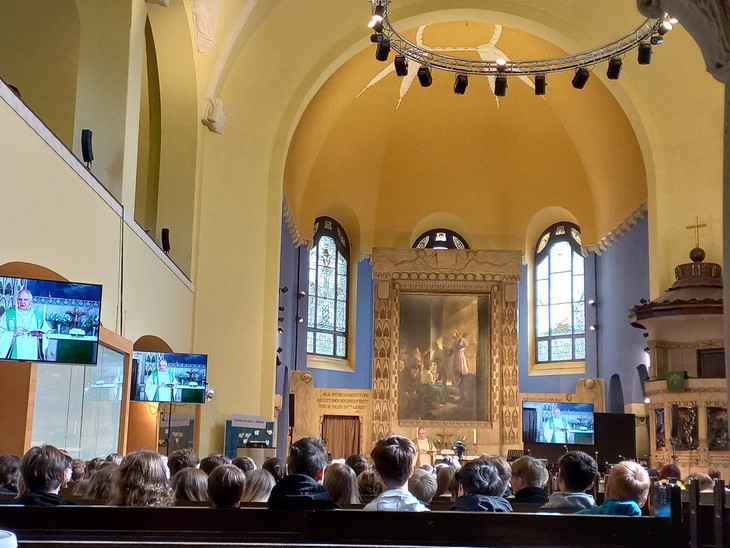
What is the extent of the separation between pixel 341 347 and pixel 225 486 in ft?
61.2

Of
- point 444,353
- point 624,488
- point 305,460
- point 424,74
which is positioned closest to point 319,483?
point 305,460

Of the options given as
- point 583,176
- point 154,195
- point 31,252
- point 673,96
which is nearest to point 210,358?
point 154,195

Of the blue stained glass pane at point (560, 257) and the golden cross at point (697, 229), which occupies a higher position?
the blue stained glass pane at point (560, 257)

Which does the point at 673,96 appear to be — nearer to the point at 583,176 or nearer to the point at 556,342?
the point at 583,176

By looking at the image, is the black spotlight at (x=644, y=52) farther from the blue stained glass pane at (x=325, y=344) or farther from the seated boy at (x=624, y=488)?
the blue stained glass pane at (x=325, y=344)

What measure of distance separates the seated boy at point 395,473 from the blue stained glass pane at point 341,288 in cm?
1848

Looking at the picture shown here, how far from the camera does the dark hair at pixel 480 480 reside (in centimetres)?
493

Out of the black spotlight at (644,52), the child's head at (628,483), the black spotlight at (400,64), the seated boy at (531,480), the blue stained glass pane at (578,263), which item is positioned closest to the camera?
the child's head at (628,483)

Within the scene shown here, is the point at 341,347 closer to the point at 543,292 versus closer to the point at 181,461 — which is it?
the point at 543,292

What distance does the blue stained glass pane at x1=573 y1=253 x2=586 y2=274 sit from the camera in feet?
73.4

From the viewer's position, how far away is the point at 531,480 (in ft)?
19.0

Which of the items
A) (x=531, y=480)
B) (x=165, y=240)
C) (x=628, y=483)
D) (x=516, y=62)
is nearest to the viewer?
(x=628, y=483)

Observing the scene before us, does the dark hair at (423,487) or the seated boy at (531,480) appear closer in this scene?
the seated boy at (531,480)

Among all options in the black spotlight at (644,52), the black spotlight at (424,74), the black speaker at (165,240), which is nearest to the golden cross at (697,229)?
the black spotlight at (644,52)
